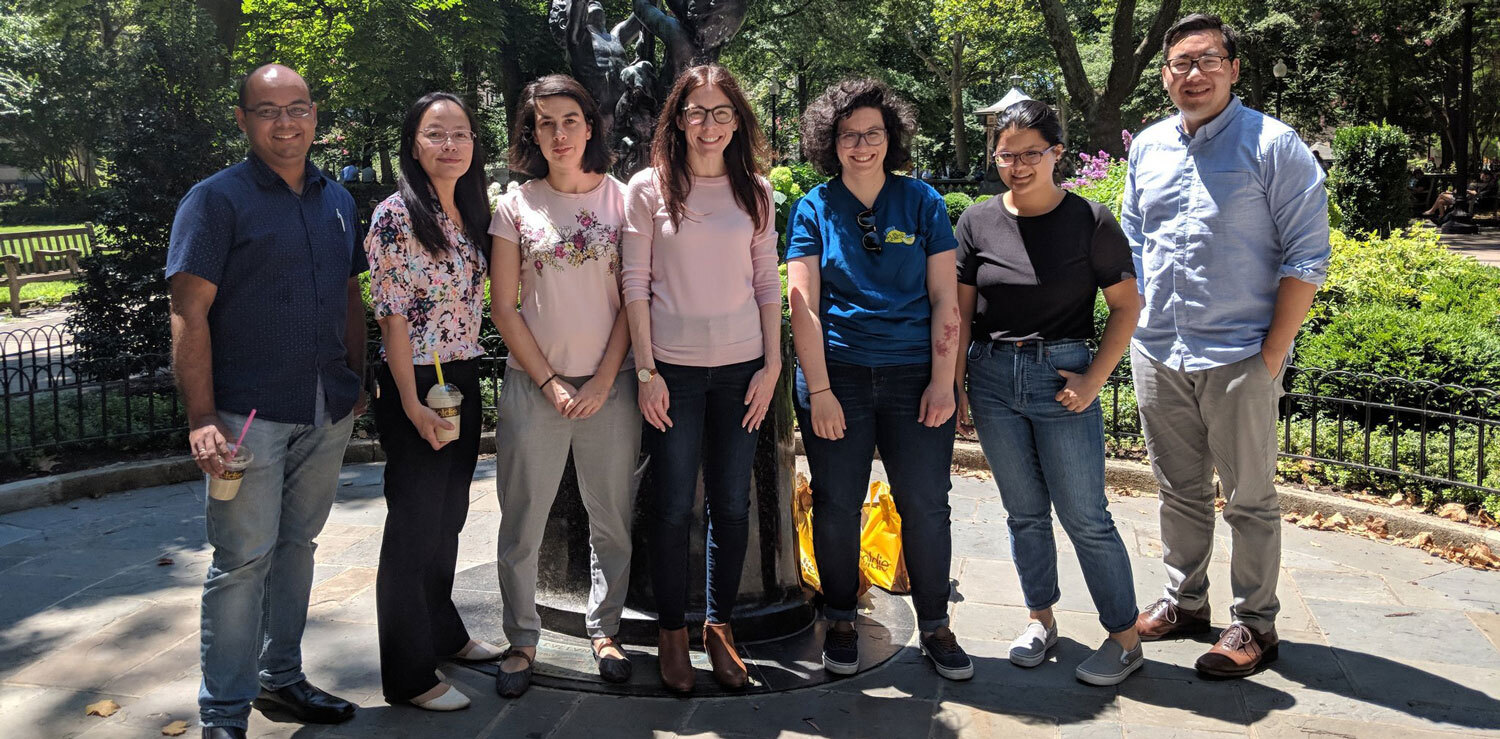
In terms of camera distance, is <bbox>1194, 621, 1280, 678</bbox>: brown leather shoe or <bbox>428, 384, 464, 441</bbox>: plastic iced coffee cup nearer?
<bbox>428, 384, 464, 441</bbox>: plastic iced coffee cup

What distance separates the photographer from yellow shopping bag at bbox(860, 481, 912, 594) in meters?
→ 4.54

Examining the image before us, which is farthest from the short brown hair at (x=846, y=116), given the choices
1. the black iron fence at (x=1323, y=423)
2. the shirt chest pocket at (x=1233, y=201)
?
the black iron fence at (x=1323, y=423)

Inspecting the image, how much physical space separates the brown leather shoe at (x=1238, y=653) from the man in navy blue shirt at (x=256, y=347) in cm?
282

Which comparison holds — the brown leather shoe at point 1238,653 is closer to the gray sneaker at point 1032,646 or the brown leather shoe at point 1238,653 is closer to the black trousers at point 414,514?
the gray sneaker at point 1032,646

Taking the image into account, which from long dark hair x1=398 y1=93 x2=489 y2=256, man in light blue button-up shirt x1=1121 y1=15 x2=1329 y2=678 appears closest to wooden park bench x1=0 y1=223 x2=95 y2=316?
long dark hair x1=398 y1=93 x2=489 y2=256

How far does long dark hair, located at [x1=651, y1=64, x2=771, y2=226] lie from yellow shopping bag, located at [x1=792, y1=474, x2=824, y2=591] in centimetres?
139

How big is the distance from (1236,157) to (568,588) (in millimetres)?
2677

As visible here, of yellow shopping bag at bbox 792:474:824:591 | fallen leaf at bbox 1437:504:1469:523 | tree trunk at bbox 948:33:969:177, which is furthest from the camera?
tree trunk at bbox 948:33:969:177

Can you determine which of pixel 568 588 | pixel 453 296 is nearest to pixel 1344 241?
pixel 568 588

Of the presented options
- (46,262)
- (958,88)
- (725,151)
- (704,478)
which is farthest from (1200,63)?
(958,88)

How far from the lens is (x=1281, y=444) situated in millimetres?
Result: 6066

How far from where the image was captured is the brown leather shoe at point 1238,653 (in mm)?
3648

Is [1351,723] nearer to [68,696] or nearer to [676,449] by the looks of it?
[676,449]

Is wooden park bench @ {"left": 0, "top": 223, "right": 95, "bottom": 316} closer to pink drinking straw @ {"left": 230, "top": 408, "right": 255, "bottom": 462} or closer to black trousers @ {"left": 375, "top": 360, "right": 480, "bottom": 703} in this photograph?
black trousers @ {"left": 375, "top": 360, "right": 480, "bottom": 703}
